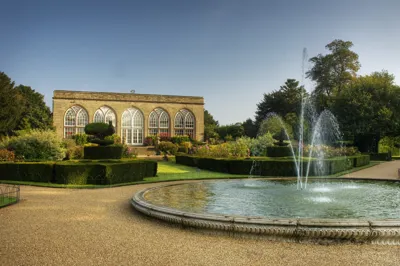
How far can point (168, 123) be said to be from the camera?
39.5 meters

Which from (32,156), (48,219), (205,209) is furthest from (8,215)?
(32,156)

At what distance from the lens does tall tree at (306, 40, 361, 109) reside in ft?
136

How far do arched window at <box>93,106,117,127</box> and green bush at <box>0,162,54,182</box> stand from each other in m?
22.5

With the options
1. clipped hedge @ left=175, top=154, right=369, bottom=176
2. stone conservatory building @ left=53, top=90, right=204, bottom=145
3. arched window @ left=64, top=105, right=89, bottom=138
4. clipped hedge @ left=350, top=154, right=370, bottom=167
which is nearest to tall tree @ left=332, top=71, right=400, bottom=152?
clipped hedge @ left=350, top=154, right=370, bottom=167

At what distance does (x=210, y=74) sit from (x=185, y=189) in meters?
13.5

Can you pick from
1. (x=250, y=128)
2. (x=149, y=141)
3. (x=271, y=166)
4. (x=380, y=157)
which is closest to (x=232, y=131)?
(x=250, y=128)

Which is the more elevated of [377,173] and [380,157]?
[380,157]

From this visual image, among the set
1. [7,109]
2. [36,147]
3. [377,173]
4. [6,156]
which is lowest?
[377,173]

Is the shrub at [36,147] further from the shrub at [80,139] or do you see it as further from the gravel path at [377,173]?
the gravel path at [377,173]

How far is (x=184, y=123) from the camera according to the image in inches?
1578

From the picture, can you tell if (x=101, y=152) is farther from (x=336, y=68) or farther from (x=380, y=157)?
(x=336, y=68)

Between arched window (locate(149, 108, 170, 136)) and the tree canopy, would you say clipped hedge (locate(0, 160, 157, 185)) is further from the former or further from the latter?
arched window (locate(149, 108, 170, 136))

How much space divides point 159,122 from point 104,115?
19.8 ft

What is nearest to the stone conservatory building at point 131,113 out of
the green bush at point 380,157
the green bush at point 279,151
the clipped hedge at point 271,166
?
the green bush at point 380,157
